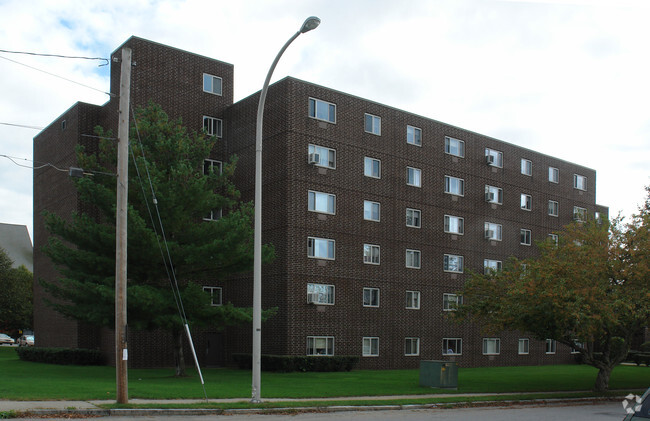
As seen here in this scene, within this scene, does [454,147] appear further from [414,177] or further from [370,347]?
[370,347]

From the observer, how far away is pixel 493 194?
43.7 meters

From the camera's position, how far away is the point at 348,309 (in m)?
35.2

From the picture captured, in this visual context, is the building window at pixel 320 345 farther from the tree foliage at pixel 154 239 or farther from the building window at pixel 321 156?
the building window at pixel 321 156

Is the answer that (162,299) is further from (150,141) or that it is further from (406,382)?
(406,382)

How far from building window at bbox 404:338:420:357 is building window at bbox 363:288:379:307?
301cm

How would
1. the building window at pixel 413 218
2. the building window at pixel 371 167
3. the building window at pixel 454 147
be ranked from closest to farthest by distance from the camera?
the building window at pixel 371 167 → the building window at pixel 413 218 → the building window at pixel 454 147

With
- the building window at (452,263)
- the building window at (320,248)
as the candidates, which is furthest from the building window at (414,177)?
the building window at (320,248)

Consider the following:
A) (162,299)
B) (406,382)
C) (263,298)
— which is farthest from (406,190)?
(162,299)

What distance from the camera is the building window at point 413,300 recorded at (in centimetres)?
3838

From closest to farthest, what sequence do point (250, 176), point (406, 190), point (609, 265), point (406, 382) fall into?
1. point (609, 265)
2. point (406, 382)
3. point (250, 176)
4. point (406, 190)

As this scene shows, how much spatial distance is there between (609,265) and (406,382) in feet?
28.0

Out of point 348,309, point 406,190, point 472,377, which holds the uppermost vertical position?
point 406,190

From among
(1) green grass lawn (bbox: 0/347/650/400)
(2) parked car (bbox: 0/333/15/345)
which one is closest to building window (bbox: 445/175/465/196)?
(1) green grass lawn (bbox: 0/347/650/400)

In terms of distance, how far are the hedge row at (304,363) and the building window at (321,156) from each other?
9.45 metres
